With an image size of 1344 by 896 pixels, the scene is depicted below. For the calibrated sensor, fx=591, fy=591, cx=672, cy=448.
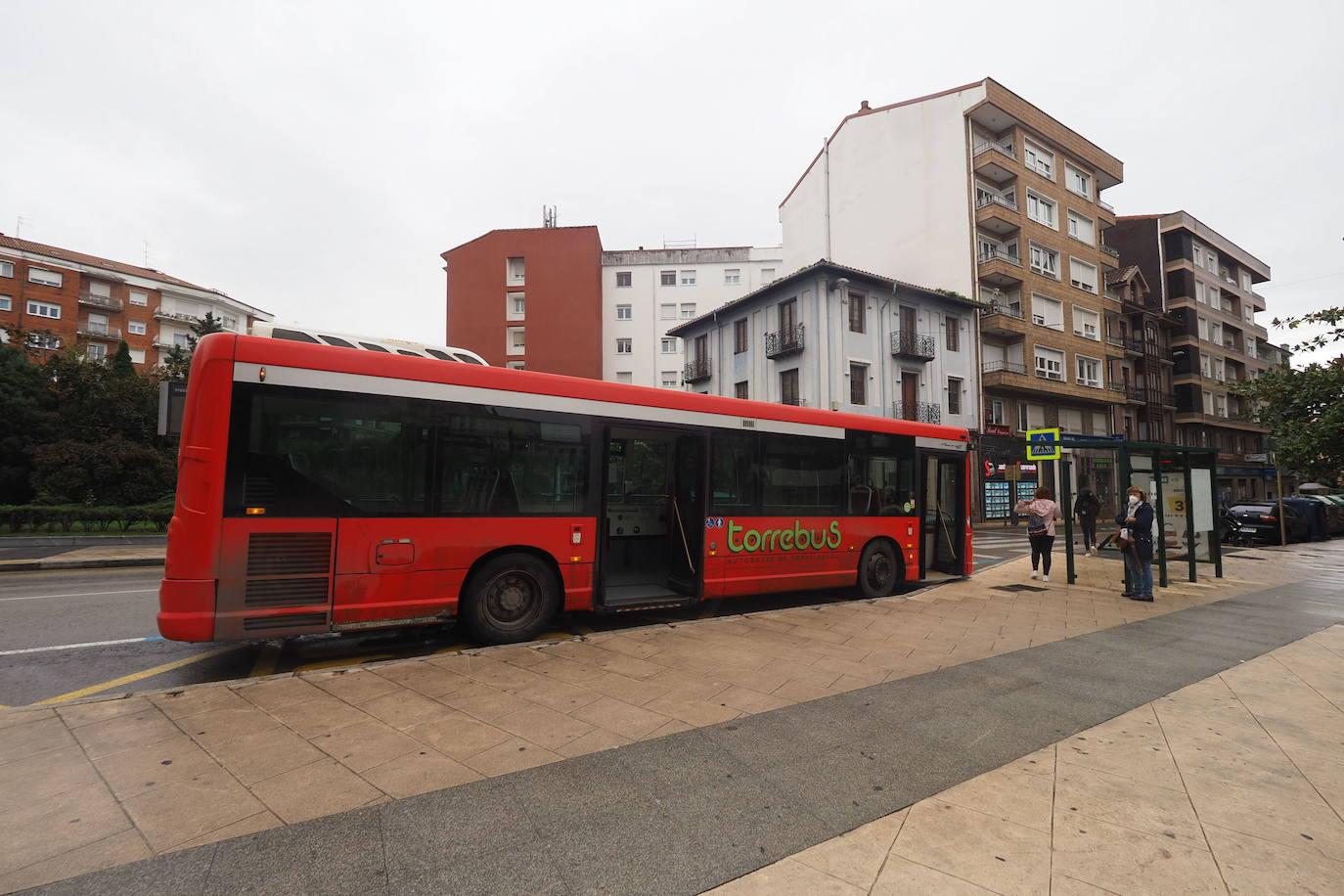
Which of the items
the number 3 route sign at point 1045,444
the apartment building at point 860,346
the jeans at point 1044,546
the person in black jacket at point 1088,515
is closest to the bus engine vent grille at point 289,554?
the jeans at point 1044,546

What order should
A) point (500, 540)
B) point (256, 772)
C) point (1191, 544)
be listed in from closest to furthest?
point (256, 772), point (500, 540), point (1191, 544)

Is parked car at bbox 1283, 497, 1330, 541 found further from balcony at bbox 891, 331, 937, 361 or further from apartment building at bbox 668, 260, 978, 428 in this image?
balcony at bbox 891, 331, 937, 361

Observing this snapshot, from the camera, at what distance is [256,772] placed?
313cm

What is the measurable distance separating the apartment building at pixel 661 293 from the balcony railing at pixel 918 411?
20.2 metres

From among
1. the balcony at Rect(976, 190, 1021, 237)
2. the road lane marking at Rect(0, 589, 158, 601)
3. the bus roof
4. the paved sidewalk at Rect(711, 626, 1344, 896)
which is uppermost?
the balcony at Rect(976, 190, 1021, 237)

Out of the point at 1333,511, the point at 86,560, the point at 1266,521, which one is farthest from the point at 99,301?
the point at 1333,511

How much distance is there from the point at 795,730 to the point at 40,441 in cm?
3210

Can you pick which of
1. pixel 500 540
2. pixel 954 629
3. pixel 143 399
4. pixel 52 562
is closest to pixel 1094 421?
pixel 954 629

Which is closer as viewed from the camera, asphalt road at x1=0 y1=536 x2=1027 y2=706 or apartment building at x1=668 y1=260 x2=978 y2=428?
asphalt road at x1=0 y1=536 x2=1027 y2=706

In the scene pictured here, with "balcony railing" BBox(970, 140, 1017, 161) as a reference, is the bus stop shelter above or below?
below

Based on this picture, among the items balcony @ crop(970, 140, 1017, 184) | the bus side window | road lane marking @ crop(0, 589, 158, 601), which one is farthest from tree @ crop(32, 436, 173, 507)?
balcony @ crop(970, 140, 1017, 184)

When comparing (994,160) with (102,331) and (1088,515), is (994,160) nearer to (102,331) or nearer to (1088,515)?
(1088,515)

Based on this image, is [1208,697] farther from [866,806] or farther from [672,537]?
[672,537]

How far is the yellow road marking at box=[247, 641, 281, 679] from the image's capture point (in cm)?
498
